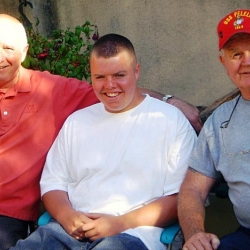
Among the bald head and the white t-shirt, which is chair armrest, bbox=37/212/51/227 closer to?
the white t-shirt

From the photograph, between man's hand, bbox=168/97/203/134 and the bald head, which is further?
the bald head

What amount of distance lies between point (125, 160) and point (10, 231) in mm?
899

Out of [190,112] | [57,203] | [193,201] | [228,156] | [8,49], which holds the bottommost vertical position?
[57,203]

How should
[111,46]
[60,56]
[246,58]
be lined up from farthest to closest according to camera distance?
[60,56] < [111,46] < [246,58]

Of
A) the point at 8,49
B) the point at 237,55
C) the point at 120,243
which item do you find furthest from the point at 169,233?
the point at 8,49

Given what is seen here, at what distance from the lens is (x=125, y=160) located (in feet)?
12.0

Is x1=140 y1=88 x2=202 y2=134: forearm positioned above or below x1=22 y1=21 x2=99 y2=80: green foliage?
below

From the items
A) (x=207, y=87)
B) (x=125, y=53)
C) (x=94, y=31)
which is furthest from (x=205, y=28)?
(x=125, y=53)

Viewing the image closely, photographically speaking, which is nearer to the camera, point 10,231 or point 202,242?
point 202,242

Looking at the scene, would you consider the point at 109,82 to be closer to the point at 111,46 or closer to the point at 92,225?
the point at 111,46

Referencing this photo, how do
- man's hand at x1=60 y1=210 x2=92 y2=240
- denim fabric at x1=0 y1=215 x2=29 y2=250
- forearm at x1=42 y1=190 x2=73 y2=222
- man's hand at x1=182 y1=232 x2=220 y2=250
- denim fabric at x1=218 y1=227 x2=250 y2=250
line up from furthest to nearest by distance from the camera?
denim fabric at x1=0 y1=215 x2=29 y2=250 < forearm at x1=42 y1=190 x2=73 y2=222 < man's hand at x1=60 y1=210 x2=92 y2=240 < denim fabric at x1=218 y1=227 x2=250 y2=250 < man's hand at x1=182 y1=232 x2=220 y2=250

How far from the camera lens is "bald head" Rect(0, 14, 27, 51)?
159 inches

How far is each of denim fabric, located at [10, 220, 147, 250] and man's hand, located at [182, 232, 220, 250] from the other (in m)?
0.32

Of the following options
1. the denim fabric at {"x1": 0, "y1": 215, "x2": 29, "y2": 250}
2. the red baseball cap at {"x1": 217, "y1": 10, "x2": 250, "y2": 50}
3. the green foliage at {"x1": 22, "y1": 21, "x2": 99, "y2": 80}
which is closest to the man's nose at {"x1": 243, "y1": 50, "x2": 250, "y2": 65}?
the red baseball cap at {"x1": 217, "y1": 10, "x2": 250, "y2": 50}
